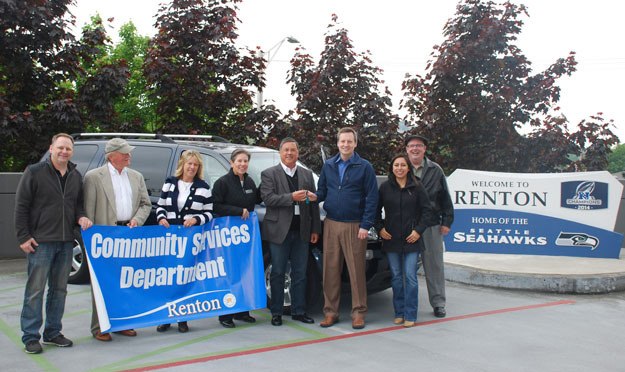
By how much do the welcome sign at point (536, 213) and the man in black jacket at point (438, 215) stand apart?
11.6ft

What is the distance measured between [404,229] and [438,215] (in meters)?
0.65

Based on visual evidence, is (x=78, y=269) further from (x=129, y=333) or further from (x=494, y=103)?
(x=494, y=103)

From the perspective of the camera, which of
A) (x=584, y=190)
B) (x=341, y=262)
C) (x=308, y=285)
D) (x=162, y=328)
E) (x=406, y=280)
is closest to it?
(x=162, y=328)

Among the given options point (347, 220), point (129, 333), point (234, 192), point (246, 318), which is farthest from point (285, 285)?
point (129, 333)

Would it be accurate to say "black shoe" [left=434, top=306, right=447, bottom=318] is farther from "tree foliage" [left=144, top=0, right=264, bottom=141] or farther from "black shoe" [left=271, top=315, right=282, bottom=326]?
"tree foliage" [left=144, top=0, right=264, bottom=141]

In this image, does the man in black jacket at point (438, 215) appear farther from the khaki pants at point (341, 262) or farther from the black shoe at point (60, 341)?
the black shoe at point (60, 341)

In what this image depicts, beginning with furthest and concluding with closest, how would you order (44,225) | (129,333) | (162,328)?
(162,328) < (129,333) < (44,225)

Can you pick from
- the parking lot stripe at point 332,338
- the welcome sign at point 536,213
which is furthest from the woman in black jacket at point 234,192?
the welcome sign at point 536,213

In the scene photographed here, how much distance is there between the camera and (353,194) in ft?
19.2

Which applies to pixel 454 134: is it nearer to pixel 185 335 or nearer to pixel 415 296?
pixel 415 296

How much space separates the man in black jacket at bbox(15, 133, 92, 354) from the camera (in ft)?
15.8

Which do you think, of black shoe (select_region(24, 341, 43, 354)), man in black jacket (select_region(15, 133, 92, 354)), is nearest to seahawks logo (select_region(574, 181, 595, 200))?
man in black jacket (select_region(15, 133, 92, 354))

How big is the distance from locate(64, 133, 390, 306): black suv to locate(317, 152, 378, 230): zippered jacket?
46cm

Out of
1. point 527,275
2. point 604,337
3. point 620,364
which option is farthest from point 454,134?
point 620,364
